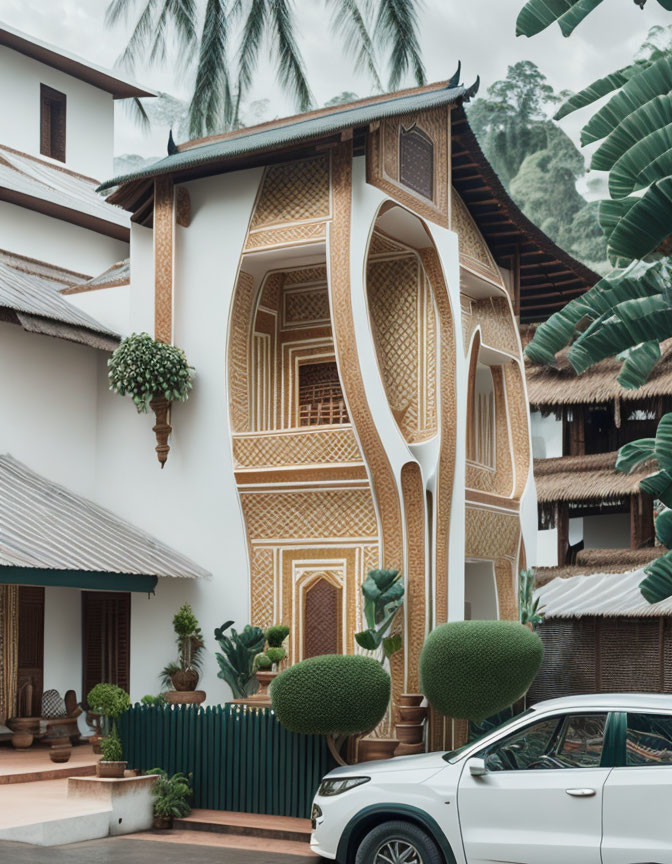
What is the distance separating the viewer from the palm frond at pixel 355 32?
2638cm

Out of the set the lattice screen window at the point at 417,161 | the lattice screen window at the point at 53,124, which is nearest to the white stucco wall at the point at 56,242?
the lattice screen window at the point at 53,124

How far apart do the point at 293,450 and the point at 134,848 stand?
6016 millimetres

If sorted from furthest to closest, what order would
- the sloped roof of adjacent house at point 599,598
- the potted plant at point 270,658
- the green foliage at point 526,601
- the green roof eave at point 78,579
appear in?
the sloped roof of adjacent house at point 599,598
the green foliage at point 526,601
the potted plant at point 270,658
the green roof eave at point 78,579

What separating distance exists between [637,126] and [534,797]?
5.11 m

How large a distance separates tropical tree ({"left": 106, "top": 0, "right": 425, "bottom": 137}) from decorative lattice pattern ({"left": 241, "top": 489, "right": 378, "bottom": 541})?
41.6 ft

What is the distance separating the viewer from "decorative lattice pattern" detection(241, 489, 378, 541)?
632 inches

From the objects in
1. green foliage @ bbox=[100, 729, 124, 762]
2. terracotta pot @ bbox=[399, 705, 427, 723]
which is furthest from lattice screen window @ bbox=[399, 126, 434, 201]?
green foliage @ bbox=[100, 729, 124, 762]

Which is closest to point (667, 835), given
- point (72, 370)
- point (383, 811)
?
point (383, 811)

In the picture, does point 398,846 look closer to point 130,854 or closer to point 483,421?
point 130,854

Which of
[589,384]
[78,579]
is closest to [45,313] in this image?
[78,579]

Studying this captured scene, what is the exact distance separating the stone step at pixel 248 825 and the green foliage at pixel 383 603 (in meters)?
2.63

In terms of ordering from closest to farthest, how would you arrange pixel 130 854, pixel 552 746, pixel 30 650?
pixel 552 746
pixel 130 854
pixel 30 650

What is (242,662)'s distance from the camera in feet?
52.6

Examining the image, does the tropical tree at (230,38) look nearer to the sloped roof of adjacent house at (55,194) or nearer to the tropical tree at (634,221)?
the sloped roof of adjacent house at (55,194)
